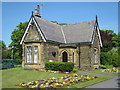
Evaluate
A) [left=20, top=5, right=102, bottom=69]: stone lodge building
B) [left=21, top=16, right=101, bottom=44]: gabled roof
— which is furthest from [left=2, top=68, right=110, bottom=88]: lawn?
[left=21, top=16, right=101, bottom=44]: gabled roof

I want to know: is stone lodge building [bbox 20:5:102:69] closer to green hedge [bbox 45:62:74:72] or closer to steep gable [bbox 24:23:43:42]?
steep gable [bbox 24:23:43:42]

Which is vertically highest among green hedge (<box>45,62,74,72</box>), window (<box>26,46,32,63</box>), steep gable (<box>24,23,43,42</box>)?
steep gable (<box>24,23,43,42</box>)

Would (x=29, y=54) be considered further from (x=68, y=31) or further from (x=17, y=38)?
(x=17, y=38)

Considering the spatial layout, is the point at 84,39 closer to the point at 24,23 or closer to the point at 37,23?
the point at 37,23

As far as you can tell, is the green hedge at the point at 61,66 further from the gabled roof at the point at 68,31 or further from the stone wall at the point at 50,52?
the gabled roof at the point at 68,31

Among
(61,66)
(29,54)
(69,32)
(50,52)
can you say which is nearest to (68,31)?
(69,32)

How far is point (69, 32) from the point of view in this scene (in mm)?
30797

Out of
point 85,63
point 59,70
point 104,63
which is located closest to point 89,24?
point 85,63

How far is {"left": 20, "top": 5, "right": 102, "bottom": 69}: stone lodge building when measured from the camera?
2442 centimetres

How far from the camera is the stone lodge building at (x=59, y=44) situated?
80.1ft

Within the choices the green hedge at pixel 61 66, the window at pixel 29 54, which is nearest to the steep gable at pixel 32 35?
the window at pixel 29 54

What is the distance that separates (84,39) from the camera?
2714cm

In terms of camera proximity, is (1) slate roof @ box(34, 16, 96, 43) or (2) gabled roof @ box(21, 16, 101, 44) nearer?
(2) gabled roof @ box(21, 16, 101, 44)

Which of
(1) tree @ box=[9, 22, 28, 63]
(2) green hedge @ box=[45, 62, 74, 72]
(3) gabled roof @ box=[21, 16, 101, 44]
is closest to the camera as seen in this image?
(2) green hedge @ box=[45, 62, 74, 72]
